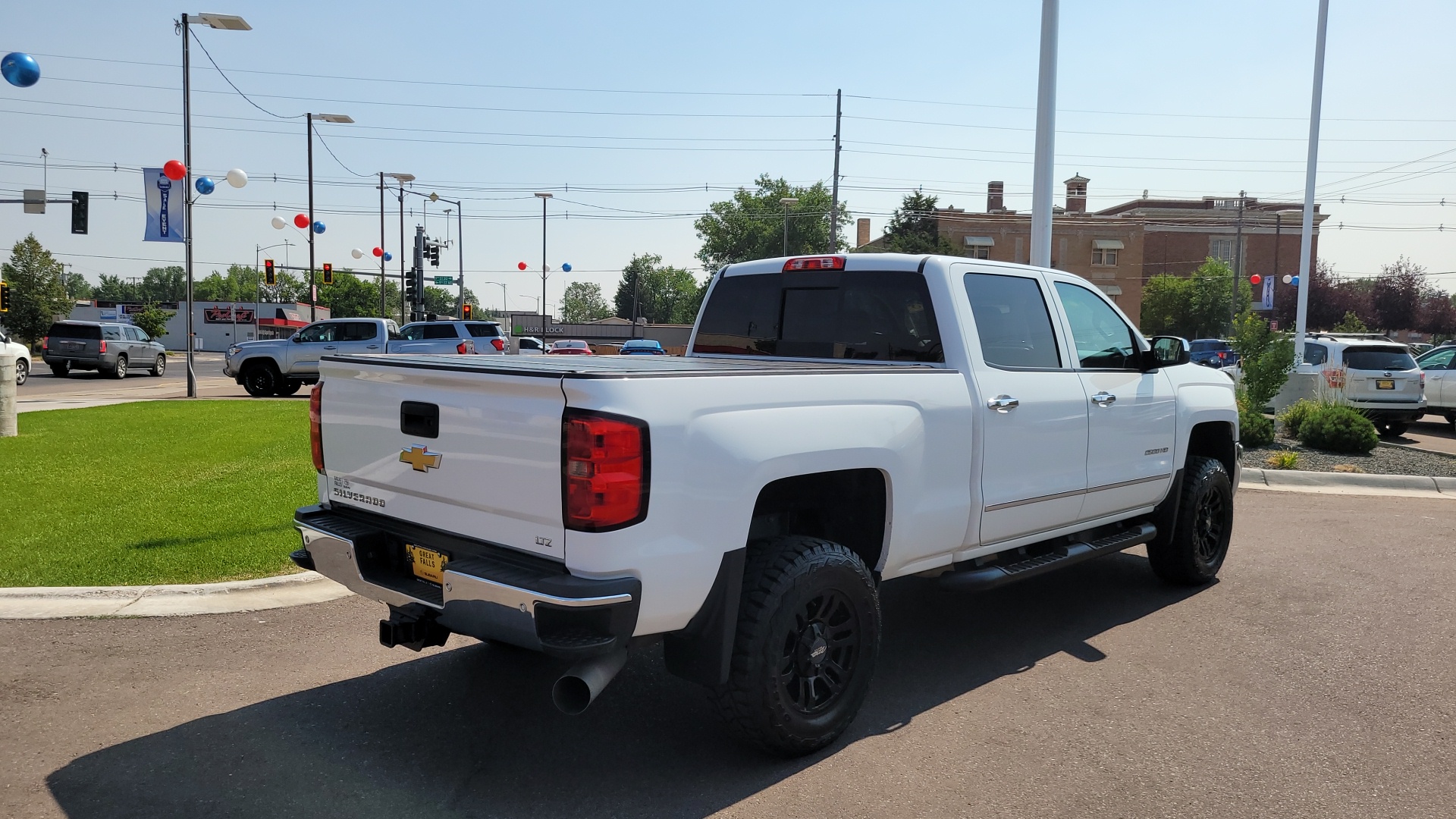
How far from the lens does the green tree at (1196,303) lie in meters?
64.2

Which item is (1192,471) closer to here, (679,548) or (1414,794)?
(1414,794)

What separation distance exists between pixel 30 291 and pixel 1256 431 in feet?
204

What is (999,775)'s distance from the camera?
3641 millimetres

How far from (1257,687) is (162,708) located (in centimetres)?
499

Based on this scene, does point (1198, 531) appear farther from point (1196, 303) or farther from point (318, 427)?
point (1196, 303)

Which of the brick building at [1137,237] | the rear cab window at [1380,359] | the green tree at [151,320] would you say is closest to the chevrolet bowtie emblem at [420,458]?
the rear cab window at [1380,359]

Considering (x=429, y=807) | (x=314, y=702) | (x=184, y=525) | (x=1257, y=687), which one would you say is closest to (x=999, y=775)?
(x=1257, y=687)

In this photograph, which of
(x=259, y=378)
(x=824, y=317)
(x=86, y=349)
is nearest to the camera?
(x=824, y=317)

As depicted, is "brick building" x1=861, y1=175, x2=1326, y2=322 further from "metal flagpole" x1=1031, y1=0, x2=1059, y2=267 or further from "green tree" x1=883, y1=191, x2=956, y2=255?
"metal flagpole" x1=1031, y1=0, x2=1059, y2=267

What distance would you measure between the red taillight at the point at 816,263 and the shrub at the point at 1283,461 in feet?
30.3

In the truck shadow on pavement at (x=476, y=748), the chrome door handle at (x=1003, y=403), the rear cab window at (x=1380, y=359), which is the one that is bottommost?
the truck shadow on pavement at (x=476, y=748)

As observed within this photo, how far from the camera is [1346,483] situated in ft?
36.9

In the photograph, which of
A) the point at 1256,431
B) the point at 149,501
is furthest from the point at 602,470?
the point at 1256,431

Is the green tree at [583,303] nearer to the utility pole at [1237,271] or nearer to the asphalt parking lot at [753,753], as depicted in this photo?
the utility pole at [1237,271]
